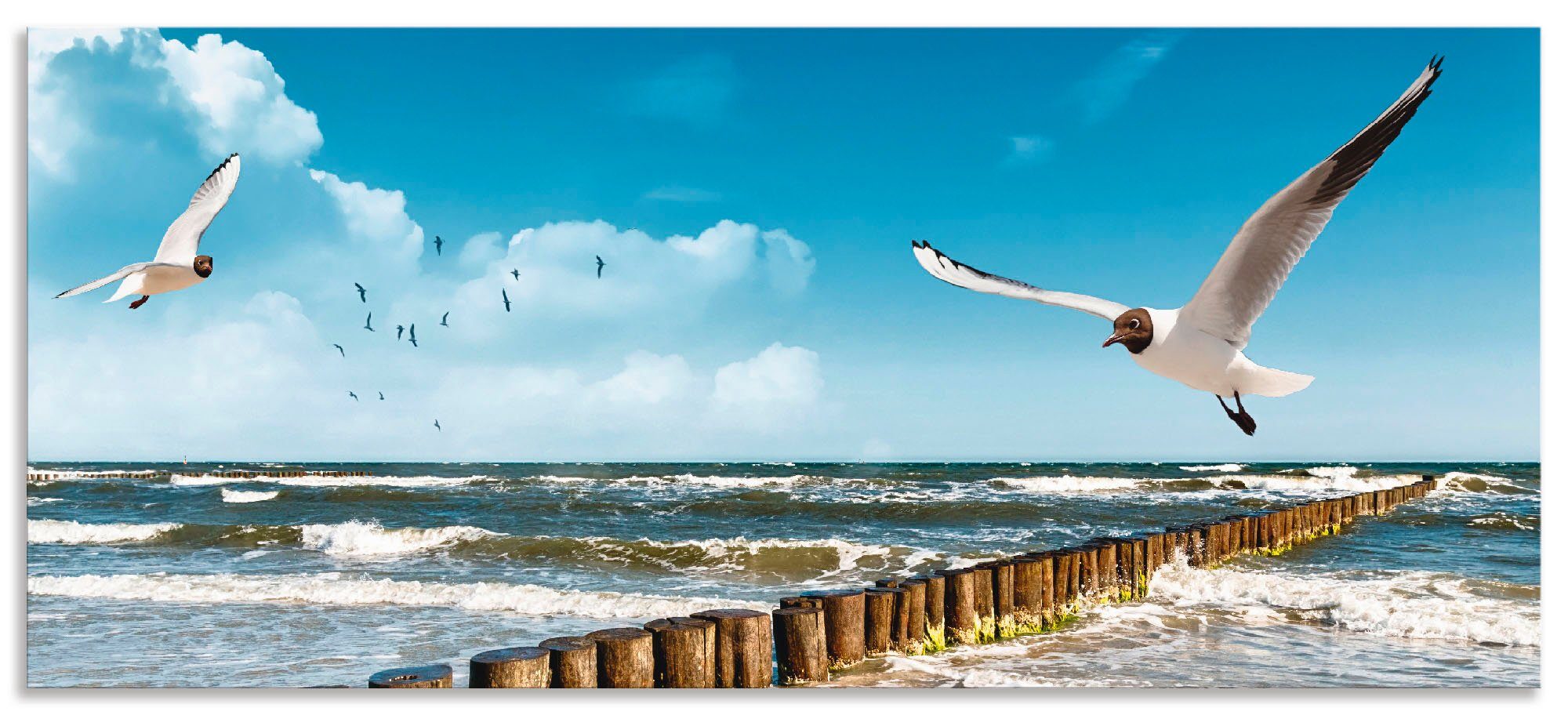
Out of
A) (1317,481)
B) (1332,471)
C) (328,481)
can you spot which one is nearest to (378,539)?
(328,481)

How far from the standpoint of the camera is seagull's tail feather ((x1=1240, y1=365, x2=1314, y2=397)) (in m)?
2.44

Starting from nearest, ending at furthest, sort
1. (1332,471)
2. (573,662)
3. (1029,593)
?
(573,662), (1029,593), (1332,471)

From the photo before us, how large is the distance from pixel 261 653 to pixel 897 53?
13.8ft

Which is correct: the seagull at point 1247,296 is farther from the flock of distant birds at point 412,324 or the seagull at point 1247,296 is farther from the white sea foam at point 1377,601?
the white sea foam at point 1377,601

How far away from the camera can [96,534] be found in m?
10.1

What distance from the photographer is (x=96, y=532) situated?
10.2 metres

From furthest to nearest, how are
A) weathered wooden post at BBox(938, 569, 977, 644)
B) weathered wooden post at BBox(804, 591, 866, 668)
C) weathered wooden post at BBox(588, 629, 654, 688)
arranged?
Result: weathered wooden post at BBox(938, 569, 977, 644) < weathered wooden post at BBox(804, 591, 866, 668) < weathered wooden post at BBox(588, 629, 654, 688)

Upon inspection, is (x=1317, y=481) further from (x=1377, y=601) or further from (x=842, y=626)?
(x=842, y=626)

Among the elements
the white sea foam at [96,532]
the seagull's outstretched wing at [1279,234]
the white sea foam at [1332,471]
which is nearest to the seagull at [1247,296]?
the seagull's outstretched wing at [1279,234]

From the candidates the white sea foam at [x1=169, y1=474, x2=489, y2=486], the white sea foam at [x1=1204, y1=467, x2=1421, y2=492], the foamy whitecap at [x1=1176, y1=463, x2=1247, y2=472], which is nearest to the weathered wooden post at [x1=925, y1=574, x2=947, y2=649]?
the white sea foam at [x1=1204, y1=467, x2=1421, y2=492]

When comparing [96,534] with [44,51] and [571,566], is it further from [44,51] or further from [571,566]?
[44,51]

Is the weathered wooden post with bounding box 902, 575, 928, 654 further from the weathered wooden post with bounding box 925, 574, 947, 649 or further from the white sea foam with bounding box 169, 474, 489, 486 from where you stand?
the white sea foam with bounding box 169, 474, 489, 486

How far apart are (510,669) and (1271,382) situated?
237 cm
